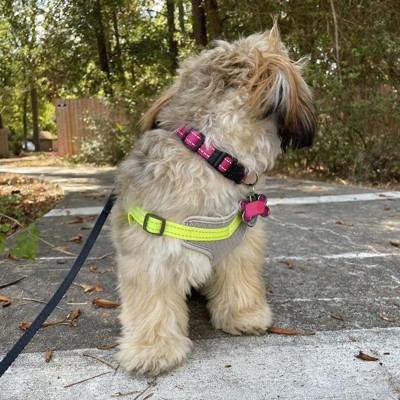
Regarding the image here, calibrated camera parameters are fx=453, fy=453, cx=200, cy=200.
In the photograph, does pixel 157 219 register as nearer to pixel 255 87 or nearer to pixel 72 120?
pixel 255 87

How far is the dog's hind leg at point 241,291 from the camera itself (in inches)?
89.9

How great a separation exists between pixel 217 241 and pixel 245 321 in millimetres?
482

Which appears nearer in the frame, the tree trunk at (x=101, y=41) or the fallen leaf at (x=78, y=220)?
the fallen leaf at (x=78, y=220)

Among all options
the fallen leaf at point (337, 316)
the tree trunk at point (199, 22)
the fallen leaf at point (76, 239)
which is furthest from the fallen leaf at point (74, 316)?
the tree trunk at point (199, 22)

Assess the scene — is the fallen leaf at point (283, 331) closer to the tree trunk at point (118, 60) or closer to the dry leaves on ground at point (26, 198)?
the dry leaves on ground at point (26, 198)

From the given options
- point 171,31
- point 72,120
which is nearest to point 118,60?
point 171,31

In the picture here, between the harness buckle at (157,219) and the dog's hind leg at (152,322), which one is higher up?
the harness buckle at (157,219)

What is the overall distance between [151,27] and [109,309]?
13041 millimetres

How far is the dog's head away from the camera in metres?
1.92

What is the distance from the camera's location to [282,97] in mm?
1903

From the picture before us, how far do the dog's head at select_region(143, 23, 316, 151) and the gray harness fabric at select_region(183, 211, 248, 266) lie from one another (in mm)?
432

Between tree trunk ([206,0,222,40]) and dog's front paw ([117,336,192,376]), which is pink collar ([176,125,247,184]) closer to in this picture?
dog's front paw ([117,336,192,376])

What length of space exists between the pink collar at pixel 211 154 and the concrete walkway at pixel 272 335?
0.84 m

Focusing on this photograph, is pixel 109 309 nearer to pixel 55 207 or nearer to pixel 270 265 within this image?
pixel 270 265
